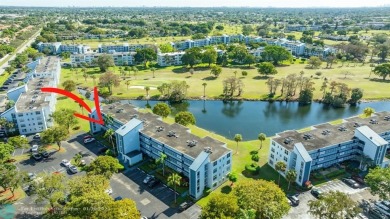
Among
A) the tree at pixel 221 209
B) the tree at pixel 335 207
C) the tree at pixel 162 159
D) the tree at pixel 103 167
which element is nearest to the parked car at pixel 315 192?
the tree at pixel 335 207

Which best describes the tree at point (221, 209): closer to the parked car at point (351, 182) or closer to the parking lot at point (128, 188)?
the parking lot at point (128, 188)

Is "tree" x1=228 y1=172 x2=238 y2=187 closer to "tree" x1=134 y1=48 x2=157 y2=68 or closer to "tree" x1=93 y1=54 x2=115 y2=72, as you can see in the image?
"tree" x1=93 y1=54 x2=115 y2=72

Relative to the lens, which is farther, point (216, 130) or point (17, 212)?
point (216, 130)

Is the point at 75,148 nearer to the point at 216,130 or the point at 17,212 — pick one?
the point at 17,212

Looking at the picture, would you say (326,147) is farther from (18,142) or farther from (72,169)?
(18,142)

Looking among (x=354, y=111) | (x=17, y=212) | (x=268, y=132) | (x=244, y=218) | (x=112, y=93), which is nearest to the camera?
(x=244, y=218)

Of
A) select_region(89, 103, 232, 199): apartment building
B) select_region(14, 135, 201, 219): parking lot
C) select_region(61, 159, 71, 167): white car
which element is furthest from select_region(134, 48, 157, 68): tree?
select_region(61, 159, 71, 167): white car

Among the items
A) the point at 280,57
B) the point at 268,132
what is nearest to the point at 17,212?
the point at 268,132
